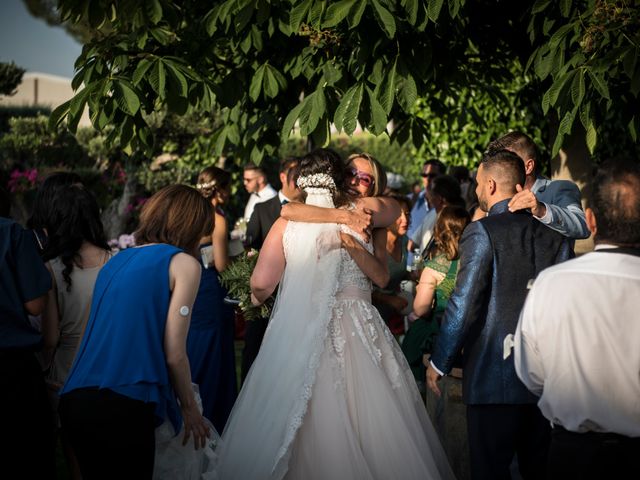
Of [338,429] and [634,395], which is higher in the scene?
[634,395]

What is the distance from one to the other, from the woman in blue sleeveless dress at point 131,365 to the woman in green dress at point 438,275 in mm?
→ 2107

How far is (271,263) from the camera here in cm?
470

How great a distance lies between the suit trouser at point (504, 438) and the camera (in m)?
3.99

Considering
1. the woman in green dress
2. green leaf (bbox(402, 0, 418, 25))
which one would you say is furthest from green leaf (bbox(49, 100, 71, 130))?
the woman in green dress

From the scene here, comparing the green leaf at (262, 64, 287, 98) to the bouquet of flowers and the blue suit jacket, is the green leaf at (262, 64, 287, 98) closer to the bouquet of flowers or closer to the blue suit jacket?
the bouquet of flowers

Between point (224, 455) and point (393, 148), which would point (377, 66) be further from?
point (393, 148)

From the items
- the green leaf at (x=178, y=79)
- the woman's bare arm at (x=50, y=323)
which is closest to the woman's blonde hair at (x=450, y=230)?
the green leaf at (x=178, y=79)

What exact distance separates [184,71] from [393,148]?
15.7m

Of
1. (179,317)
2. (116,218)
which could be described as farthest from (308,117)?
(116,218)

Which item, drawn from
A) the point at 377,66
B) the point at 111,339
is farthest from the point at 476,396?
the point at 377,66

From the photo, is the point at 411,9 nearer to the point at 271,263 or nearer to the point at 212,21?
the point at 212,21

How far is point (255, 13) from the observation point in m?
5.81

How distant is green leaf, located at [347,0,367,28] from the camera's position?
4.50m

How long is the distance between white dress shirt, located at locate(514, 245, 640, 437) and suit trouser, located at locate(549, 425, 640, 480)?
0.14 ft
